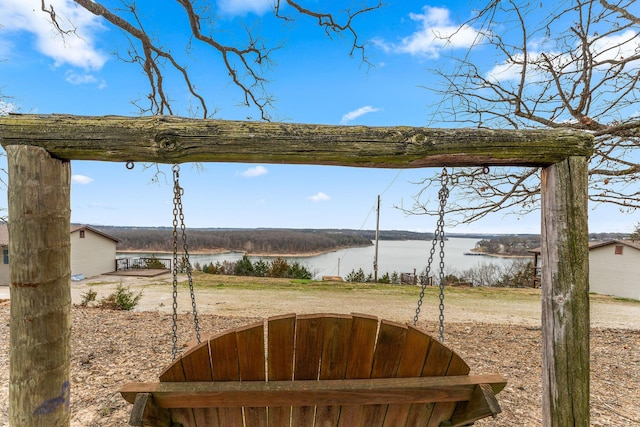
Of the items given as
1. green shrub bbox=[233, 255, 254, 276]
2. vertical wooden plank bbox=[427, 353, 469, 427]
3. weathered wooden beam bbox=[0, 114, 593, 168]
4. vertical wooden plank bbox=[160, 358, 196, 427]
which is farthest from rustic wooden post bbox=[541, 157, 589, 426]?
green shrub bbox=[233, 255, 254, 276]

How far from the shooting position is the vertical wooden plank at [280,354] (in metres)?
1.53

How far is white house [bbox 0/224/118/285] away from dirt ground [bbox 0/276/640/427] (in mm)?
11816

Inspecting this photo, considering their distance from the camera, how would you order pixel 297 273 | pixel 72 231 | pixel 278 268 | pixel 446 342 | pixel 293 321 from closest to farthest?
pixel 293 321
pixel 446 342
pixel 72 231
pixel 297 273
pixel 278 268

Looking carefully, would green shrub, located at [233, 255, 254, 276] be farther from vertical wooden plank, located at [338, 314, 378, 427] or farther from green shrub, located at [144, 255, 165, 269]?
vertical wooden plank, located at [338, 314, 378, 427]

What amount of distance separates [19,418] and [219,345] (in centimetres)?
107

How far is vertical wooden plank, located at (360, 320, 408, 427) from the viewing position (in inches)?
61.8

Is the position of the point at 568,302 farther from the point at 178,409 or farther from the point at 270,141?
the point at 178,409

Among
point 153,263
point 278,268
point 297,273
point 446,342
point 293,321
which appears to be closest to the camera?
point 293,321

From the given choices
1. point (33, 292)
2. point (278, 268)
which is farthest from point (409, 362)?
point (278, 268)

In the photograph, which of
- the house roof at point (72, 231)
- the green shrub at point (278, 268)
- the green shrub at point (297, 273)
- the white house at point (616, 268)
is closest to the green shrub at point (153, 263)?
the house roof at point (72, 231)

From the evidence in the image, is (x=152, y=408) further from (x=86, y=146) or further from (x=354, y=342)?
(x=86, y=146)

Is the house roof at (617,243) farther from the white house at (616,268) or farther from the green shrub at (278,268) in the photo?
the green shrub at (278,268)

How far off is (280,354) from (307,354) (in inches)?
4.9

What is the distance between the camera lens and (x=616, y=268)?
1650 cm
